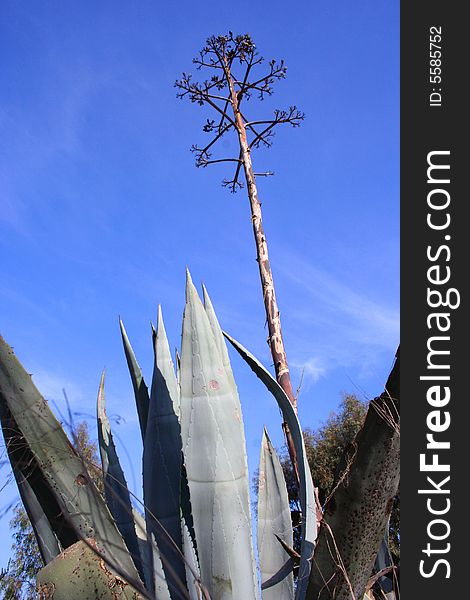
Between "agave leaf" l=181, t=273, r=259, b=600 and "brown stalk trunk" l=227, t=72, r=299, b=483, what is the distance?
10.1 feet

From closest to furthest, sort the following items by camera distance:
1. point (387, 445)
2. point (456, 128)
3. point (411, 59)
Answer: point (387, 445) → point (456, 128) → point (411, 59)

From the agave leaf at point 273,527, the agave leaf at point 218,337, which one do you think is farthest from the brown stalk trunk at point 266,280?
the agave leaf at point 218,337

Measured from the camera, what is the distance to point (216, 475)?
7.05ft

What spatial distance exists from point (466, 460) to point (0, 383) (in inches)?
67.7

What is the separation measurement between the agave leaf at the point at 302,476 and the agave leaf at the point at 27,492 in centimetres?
94

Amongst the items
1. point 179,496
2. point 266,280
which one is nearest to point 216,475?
point 179,496

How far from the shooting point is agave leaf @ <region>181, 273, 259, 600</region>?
2.11 m

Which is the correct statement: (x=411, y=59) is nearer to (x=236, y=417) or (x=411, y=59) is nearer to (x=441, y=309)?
(x=441, y=309)

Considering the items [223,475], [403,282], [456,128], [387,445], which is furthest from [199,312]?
[456,128]

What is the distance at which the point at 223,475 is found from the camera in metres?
2.15

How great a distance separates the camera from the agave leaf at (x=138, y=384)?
2840mm

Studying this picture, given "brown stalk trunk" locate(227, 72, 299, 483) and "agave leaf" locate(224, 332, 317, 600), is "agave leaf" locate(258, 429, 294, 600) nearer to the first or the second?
"agave leaf" locate(224, 332, 317, 600)

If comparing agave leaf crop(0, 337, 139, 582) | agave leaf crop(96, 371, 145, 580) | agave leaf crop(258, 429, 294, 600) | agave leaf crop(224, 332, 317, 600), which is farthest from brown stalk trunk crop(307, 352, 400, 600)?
agave leaf crop(96, 371, 145, 580)

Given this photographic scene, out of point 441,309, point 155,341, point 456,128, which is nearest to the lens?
point 441,309
